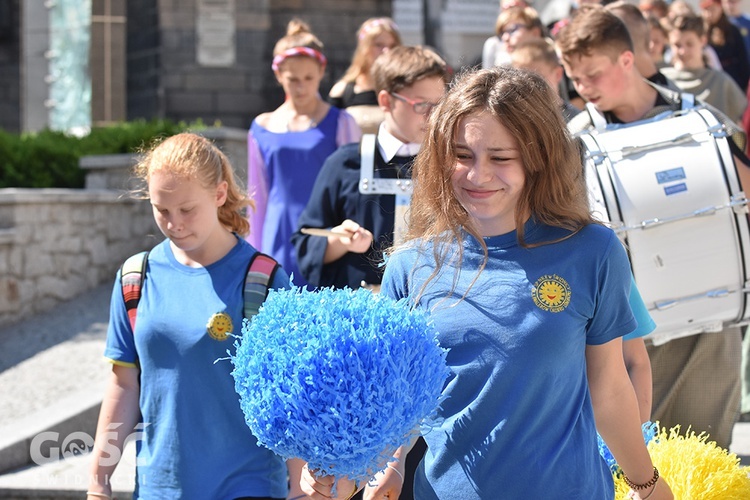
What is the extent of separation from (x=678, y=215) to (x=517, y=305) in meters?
1.57

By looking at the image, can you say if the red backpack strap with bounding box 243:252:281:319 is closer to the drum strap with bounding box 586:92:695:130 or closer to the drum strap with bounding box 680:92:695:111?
the drum strap with bounding box 586:92:695:130

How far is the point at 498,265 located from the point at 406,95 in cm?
173

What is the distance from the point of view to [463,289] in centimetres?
227

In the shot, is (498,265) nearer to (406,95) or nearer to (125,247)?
(406,95)

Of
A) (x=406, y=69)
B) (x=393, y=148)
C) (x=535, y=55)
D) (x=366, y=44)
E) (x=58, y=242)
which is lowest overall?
(x=58, y=242)

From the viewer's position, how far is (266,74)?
585 inches

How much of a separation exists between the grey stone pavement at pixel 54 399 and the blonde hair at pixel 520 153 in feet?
9.32

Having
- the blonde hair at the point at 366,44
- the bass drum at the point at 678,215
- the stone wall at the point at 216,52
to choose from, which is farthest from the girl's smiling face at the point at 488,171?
the stone wall at the point at 216,52

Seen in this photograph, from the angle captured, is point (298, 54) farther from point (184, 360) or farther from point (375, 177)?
point (184, 360)

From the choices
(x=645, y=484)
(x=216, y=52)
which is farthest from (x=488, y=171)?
(x=216, y=52)

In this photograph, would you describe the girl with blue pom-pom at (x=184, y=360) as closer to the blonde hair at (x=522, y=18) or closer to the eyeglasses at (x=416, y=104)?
the eyeglasses at (x=416, y=104)

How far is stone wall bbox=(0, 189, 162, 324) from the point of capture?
27.7ft

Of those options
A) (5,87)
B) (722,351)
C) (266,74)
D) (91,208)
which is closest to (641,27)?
(722,351)

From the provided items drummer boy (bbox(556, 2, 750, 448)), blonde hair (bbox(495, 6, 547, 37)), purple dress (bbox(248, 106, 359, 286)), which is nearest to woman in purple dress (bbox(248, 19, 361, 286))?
purple dress (bbox(248, 106, 359, 286))
